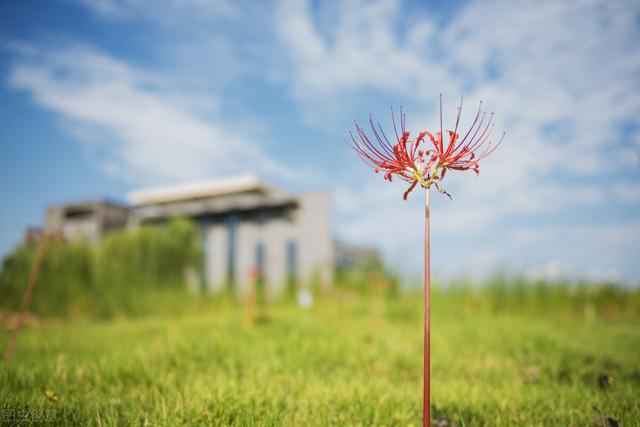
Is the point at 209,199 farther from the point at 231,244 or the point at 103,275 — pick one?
the point at 103,275

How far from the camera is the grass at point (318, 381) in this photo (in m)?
2.18

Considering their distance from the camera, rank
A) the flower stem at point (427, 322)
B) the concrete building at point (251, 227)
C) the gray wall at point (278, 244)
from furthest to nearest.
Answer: the concrete building at point (251, 227)
the gray wall at point (278, 244)
the flower stem at point (427, 322)

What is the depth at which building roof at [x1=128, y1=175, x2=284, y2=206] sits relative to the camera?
12.2 metres

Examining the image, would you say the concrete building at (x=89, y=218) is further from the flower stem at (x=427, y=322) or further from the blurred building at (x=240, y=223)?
the flower stem at (x=427, y=322)

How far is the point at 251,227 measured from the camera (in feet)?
37.6

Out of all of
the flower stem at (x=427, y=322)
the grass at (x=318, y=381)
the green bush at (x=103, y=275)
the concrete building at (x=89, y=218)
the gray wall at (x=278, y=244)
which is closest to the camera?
the flower stem at (x=427, y=322)

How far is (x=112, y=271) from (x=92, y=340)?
13.6 ft

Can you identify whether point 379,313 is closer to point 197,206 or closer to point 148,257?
point 148,257

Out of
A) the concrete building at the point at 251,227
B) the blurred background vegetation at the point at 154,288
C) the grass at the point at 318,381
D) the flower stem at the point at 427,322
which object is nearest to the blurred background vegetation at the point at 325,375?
the grass at the point at 318,381

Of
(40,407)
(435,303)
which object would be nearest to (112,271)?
(435,303)

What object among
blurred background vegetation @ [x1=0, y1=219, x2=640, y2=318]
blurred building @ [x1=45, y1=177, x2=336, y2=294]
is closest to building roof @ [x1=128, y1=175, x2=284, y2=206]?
blurred building @ [x1=45, y1=177, x2=336, y2=294]

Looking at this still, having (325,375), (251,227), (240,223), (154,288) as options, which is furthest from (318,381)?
(240,223)

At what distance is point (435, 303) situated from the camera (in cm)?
845

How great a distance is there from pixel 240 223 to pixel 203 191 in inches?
75.8
